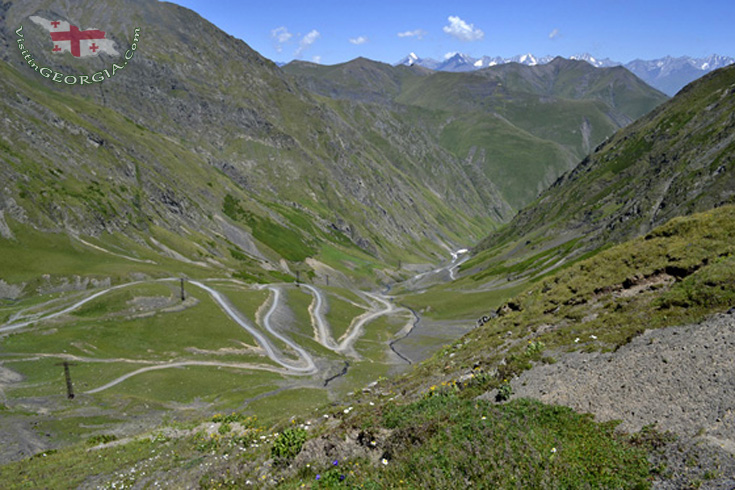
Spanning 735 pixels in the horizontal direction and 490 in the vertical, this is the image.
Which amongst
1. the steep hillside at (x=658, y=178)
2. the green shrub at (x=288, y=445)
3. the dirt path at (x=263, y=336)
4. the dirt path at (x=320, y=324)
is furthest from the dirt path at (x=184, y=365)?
the steep hillside at (x=658, y=178)

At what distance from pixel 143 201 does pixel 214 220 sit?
3226 cm

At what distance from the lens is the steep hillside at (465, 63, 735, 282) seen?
350ft

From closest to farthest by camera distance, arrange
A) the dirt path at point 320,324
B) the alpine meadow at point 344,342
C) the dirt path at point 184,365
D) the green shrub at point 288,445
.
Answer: the alpine meadow at point 344,342, the green shrub at point 288,445, the dirt path at point 184,365, the dirt path at point 320,324

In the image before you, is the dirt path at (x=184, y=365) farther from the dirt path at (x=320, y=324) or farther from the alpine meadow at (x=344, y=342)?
the dirt path at (x=320, y=324)

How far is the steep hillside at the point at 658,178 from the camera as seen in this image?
107 metres

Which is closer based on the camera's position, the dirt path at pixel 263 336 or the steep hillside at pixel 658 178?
the dirt path at pixel 263 336

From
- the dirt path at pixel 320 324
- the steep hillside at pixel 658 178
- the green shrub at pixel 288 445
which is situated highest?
→ the steep hillside at pixel 658 178

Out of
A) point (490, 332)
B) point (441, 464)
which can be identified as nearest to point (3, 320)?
point (490, 332)

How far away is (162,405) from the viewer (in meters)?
48.4

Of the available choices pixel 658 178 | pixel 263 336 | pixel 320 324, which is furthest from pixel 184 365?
pixel 658 178

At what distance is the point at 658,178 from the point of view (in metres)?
130

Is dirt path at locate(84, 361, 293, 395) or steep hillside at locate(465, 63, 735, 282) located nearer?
dirt path at locate(84, 361, 293, 395)

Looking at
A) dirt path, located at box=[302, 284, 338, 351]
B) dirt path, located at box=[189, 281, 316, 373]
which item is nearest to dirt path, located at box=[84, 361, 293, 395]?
dirt path, located at box=[189, 281, 316, 373]

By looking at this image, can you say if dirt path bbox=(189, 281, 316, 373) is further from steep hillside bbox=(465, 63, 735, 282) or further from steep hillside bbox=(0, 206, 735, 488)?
steep hillside bbox=(465, 63, 735, 282)
